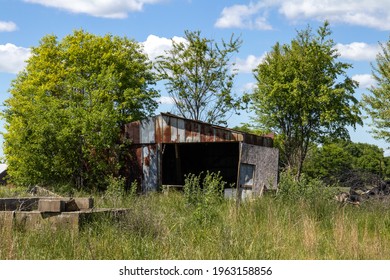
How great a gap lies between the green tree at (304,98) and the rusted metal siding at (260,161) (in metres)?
14.4

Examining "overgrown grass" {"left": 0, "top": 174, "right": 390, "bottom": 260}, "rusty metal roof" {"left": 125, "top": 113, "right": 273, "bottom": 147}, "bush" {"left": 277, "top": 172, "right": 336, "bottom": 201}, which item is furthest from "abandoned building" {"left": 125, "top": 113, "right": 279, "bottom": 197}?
"overgrown grass" {"left": 0, "top": 174, "right": 390, "bottom": 260}

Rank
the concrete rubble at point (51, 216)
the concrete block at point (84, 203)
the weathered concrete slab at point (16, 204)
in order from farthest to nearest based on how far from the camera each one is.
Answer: the weathered concrete slab at point (16, 204) < the concrete block at point (84, 203) < the concrete rubble at point (51, 216)

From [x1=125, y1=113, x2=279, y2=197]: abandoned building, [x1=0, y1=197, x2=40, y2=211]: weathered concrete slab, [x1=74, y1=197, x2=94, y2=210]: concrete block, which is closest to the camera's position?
[x1=74, y1=197, x2=94, y2=210]: concrete block

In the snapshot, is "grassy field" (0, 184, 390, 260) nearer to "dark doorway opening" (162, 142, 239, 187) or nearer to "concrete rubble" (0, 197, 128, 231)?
"concrete rubble" (0, 197, 128, 231)

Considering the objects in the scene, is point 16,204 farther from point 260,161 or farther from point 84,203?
point 260,161

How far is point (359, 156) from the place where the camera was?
66.6 m

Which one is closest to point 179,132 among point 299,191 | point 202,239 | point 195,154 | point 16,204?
point 195,154

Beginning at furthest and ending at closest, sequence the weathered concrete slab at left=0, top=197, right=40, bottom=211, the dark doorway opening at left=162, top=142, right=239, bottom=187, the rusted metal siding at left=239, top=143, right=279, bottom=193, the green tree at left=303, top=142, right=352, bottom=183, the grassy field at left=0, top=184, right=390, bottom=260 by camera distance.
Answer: the green tree at left=303, top=142, right=352, bottom=183 < the dark doorway opening at left=162, top=142, right=239, bottom=187 < the rusted metal siding at left=239, top=143, right=279, bottom=193 < the weathered concrete slab at left=0, top=197, right=40, bottom=211 < the grassy field at left=0, top=184, right=390, bottom=260

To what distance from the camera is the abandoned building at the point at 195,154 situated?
2122cm

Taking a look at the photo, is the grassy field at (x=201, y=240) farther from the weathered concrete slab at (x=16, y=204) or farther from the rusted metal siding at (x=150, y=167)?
the rusted metal siding at (x=150, y=167)

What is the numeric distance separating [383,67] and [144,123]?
23.0 m

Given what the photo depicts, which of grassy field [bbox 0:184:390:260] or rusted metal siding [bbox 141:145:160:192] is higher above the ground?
rusted metal siding [bbox 141:145:160:192]

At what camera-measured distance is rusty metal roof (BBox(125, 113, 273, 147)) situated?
22.2 m

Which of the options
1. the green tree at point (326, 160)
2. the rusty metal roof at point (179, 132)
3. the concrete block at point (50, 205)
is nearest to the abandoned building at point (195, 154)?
the rusty metal roof at point (179, 132)
